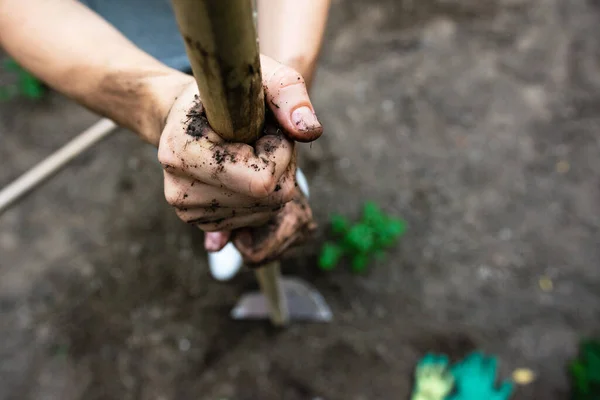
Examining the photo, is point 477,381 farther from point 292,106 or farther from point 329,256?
point 292,106

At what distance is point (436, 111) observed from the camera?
7.75 ft

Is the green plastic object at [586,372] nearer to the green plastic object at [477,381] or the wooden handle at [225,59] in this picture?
the green plastic object at [477,381]

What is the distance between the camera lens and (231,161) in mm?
641

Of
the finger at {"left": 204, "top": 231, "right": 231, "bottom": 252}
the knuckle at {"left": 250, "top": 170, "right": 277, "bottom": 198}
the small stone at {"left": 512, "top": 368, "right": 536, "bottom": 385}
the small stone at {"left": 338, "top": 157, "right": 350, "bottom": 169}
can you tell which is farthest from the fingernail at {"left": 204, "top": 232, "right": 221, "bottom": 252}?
the small stone at {"left": 512, "top": 368, "right": 536, "bottom": 385}

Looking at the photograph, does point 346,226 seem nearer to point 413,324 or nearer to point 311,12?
point 413,324

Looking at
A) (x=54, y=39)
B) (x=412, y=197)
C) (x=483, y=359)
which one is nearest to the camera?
(x=54, y=39)

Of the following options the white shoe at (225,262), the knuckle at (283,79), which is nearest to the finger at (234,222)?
the knuckle at (283,79)

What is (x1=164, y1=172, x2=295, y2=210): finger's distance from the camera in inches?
27.9

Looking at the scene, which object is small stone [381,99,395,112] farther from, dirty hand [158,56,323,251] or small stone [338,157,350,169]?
dirty hand [158,56,323,251]

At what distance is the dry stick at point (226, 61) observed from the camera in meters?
0.43

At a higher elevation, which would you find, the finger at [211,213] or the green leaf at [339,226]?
the finger at [211,213]

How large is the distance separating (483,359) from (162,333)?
52.4 inches

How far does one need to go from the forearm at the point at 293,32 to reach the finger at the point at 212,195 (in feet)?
1.23

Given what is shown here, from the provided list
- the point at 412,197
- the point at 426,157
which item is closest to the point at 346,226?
the point at 412,197
